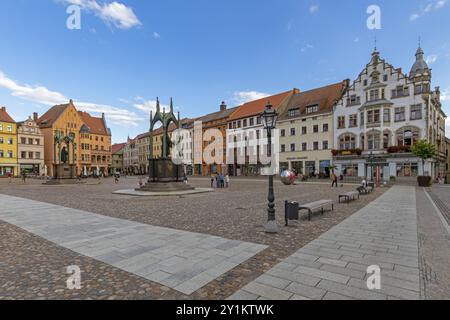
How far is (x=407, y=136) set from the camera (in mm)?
36031

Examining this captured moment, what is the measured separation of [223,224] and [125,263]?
416cm

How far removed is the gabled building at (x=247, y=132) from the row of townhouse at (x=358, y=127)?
218mm

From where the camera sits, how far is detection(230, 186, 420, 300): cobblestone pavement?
384cm

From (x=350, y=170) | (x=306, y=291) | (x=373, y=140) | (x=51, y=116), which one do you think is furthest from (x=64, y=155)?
(x=373, y=140)

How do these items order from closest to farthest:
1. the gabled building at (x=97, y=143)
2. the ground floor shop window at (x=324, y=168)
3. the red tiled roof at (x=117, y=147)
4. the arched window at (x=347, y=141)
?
1. the arched window at (x=347, y=141)
2. the ground floor shop window at (x=324, y=168)
3. the gabled building at (x=97, y=143)
4. the red tiled roof at (x=117, y=147)

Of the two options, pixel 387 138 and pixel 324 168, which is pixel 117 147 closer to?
pixel 324 168

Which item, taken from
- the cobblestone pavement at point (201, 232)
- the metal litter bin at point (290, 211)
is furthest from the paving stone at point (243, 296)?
the metal litter bin at point (290, 211)

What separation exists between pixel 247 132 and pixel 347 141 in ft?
70.7

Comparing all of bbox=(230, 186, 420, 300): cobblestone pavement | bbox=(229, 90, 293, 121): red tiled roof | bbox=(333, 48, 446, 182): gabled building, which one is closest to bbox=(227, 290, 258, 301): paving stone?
bbox=(230, 186, 420, 300): cobblestone pavement

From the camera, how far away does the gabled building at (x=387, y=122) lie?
35.1 meters

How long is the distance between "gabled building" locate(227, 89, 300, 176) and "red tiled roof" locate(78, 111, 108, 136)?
4153cm

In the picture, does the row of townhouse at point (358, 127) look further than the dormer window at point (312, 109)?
No

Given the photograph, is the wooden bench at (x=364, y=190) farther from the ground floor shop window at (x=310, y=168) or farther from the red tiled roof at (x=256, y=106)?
the red tiled roof at (x=256, y=106)
